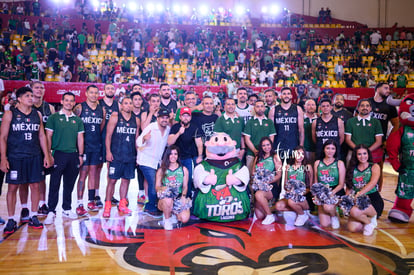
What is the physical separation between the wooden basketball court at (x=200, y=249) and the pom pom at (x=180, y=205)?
235mm

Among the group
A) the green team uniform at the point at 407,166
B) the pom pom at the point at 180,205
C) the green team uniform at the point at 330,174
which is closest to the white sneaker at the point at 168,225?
the pom pom at the point at 180,205

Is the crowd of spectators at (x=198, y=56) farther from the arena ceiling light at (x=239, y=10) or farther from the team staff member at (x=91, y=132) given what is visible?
the team staff member at (x=91, y=132)

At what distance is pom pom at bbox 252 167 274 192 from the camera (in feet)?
14.4

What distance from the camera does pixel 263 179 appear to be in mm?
4406

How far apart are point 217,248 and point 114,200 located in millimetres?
2523

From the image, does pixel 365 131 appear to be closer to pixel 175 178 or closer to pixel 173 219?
pixel 175 178

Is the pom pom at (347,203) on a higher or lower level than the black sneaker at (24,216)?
higher

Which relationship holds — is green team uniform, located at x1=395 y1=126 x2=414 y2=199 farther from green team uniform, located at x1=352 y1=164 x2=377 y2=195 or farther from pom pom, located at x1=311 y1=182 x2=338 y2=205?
pom pom, located at x1=311 y1=182 x2=338 y2=205

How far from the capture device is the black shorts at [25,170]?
4.00 meters

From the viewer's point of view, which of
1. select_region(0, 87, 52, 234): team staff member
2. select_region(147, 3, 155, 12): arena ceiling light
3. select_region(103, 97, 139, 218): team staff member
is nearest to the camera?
select_region(0, 87, 52, 234): team staff member

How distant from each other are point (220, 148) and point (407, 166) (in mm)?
2587

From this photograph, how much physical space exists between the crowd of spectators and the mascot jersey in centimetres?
1010

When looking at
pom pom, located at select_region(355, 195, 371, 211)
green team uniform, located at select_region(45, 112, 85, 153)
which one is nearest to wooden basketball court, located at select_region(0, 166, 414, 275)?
pom pom, located at select_region(355, 195, 371, 211)

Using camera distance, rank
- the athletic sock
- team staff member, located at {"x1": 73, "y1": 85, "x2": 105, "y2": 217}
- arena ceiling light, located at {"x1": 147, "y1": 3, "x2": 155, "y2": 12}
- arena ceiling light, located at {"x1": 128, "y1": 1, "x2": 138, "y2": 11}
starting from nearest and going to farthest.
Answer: team staff member, located at {"x1": 73, "y1": 85, "x2": 105, "y2": 217}, the athletic sock, arena ceiling light, located at {"x1": 128, "y1": 1, "x2": 138, "y2": 11}, arena ceiling light, located at {"x1": 147, "y1": 3, "x2": 155, "y2": 12}
